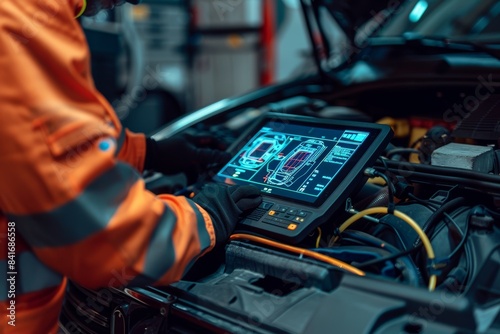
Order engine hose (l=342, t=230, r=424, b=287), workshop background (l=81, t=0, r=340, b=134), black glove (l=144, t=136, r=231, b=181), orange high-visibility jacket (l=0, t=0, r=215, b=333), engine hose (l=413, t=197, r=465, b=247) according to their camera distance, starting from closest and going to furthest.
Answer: orange high-visibility jacket (l=0, t=0, r=215, b=333) < engine hose (l=342, t=230, r=424, b=287) < engine hose (l=413, t=197, r=465, b=247) < black glove (l=144, t=136, r=231, b=181) < workshop background (l=81, t=0, r=340, b=134)

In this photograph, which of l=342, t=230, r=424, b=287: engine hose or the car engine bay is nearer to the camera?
the car engine bay

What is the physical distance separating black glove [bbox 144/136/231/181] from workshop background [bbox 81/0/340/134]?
9.24 ft

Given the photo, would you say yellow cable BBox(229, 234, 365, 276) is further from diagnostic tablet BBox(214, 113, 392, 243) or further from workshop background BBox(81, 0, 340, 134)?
workshop background BBox(81, 0, 340, 134)

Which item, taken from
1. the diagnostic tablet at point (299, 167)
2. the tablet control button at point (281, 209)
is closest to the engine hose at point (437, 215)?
the diagnostic tablet at point (299, 167)

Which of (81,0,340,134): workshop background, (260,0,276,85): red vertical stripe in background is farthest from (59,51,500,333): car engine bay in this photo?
(260,0,276,85): red vertical stripe in background

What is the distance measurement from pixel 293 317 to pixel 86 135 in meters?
0.45

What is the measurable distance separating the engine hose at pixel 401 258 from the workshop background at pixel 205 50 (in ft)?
11.3

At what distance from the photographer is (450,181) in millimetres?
1175

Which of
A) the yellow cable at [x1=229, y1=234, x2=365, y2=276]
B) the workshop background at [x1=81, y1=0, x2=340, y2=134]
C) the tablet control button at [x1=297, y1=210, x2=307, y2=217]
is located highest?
the tablet control button at [x1=297, y1=210, x2=307, y2=217]

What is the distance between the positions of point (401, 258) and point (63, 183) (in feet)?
2.01

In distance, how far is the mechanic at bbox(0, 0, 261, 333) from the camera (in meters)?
0.83

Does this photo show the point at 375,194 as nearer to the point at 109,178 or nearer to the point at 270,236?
the point at 270,236

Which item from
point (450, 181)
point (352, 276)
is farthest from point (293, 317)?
point (450, 181)

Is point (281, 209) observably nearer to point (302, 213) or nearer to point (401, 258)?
point (302, 213)
